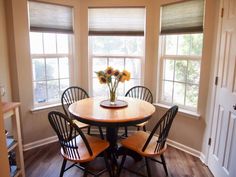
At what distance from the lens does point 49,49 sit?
3000 millimetres

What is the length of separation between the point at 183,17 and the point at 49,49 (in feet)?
6.59

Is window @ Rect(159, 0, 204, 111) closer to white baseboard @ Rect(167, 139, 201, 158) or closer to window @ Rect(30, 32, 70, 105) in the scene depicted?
white baseboard @ Rect(167, 139, 201, 158)

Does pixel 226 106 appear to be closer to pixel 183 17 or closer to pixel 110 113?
pixel 110 113

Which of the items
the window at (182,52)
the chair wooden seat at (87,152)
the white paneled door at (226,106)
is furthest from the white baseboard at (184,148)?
the chair wooden seat at (87,152)

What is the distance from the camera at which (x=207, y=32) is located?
8.02 feet

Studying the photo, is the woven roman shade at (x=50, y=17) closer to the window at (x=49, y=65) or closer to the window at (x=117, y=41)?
the window at (x=49, y=65)

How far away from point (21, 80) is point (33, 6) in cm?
102

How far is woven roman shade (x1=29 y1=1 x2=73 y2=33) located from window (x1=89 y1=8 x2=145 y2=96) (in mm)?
360

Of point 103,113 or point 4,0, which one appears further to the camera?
point 4,0

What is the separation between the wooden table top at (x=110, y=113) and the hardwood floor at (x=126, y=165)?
2.43ft

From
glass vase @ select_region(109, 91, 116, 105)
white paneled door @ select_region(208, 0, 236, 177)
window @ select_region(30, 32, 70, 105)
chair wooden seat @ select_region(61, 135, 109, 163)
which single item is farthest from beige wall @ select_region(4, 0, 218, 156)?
chair wooden seat @ select_region(61, 135, 109, 163)

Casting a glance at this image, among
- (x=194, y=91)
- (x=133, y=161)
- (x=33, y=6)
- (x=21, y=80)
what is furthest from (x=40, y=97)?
(x=194, y=91)

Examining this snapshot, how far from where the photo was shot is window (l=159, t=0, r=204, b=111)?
2611 mm

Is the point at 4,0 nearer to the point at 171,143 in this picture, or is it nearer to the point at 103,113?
the point at 103,113
